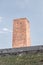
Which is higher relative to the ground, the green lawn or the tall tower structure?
the tall tower structure

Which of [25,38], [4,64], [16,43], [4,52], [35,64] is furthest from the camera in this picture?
[25,38]

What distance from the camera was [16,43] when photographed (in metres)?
20.3

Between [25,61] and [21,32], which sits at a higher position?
[21,32]

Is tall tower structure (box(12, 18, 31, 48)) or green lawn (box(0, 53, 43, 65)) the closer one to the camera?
green lawn (box(0, 53, 43, 65))

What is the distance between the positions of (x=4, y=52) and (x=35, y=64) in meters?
2.08

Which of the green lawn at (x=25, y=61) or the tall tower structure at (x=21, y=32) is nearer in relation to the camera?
the green lawn at (x=25, y=61)

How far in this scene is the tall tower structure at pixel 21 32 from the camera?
20.7m

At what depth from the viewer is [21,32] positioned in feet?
71.6

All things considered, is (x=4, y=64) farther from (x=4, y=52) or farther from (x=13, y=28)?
(x=13, y=28)

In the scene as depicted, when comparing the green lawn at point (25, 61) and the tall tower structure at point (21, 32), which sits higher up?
the tall tower structure at point (21, 32)

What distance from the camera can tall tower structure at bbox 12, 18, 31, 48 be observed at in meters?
20.7

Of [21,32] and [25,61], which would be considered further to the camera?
[21,32]

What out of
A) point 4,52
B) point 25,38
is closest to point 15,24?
point 25,38

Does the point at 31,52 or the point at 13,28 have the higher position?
the point at 13,28
